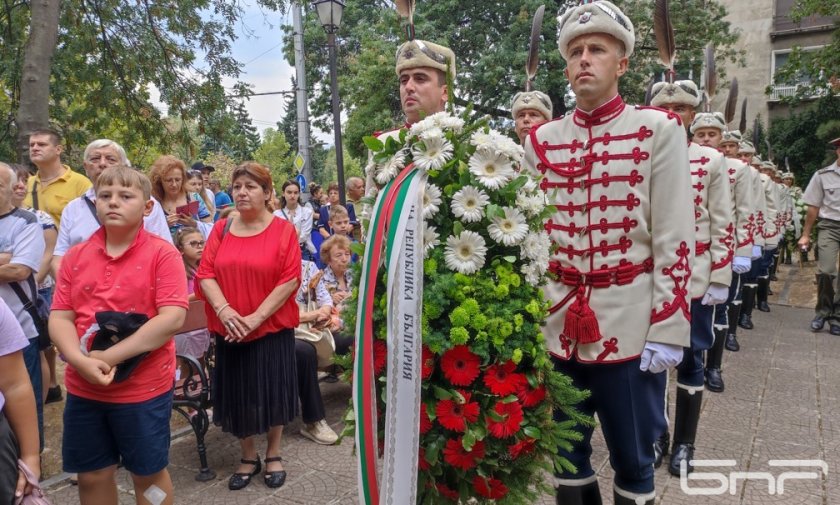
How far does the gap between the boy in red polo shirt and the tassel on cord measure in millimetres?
1766

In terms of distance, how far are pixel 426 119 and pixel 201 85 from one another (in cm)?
864

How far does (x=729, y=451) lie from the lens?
4238 mm

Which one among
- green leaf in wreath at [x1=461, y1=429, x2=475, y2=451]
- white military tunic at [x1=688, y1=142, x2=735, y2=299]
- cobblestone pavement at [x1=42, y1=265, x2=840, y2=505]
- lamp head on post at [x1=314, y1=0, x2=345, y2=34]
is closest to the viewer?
green leaf in wreath at [x1=461, y1=429, x2=475, y2=451]

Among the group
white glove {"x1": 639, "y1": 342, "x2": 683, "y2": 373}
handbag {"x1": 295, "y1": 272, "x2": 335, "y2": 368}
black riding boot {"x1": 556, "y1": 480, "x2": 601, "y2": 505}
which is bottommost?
black riding boot {"x1": 556, "y1": 480, "x2": 601, "y2": 505}

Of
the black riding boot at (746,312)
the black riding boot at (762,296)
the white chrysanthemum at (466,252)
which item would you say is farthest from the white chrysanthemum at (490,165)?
the black riding boot at (762,296)

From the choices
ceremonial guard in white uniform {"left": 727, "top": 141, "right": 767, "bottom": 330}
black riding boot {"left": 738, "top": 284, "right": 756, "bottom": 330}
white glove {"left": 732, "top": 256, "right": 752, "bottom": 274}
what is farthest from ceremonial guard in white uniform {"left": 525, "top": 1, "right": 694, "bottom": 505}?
black riding boot {"left": 738, "top": 284, "right": 756, "bottom": 330}

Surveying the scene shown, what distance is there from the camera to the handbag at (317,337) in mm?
4668

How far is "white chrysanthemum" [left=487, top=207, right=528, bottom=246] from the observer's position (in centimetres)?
209

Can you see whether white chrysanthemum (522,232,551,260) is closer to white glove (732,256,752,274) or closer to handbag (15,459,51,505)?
handbag (15,459,51,505)

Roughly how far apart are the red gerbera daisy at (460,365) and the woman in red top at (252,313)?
1.98m

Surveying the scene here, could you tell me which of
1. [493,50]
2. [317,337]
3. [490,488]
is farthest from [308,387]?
[493,50]

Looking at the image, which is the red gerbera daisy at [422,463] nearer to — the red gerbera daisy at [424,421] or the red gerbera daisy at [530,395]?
the red gerbera daisy at [424,421]

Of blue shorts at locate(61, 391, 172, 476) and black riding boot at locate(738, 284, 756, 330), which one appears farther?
black riding boot at locate(738, 284, 756, 330)

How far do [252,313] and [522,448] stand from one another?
2.20 metres
